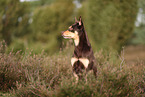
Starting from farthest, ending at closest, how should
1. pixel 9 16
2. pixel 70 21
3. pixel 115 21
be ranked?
pixel 70 21 → pixel 9 16 → pixel 115 21

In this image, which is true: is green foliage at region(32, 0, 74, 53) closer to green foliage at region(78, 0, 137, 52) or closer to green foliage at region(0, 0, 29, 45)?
green foliage at region(0, 0, 29, 45)

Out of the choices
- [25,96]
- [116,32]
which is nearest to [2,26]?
[116,32]

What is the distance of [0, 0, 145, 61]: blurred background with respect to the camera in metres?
11.3

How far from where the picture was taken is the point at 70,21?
17.4m

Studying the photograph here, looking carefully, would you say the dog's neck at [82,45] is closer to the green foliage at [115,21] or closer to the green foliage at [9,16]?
the green foliage at [115,21]

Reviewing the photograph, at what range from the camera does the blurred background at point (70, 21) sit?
1128 centimetres

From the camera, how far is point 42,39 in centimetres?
1809

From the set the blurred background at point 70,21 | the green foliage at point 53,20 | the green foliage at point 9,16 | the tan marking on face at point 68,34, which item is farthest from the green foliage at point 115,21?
the tan marking on face at point 68,34

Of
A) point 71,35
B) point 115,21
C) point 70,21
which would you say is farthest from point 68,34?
point 70,21

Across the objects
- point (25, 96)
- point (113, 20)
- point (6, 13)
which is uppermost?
point (6, 13)

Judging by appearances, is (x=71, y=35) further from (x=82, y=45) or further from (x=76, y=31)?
(x=82, y=45)

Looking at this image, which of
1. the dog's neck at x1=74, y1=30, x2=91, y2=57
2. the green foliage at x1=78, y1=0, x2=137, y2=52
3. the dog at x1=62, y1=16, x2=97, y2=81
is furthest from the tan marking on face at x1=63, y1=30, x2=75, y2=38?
Result: the green foliage at x1=78, y1=0, x2=137, y2=52

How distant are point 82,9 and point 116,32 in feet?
23.8

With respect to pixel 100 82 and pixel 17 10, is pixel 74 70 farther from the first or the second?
pixel 17 10
